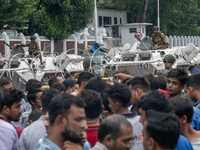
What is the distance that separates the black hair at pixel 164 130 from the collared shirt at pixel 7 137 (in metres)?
1.50

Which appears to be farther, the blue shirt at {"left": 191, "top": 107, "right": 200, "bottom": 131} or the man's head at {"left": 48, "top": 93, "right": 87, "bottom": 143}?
the blue shirt at {"left": 191, "top": 107, "right": 200, "bottom": 131}

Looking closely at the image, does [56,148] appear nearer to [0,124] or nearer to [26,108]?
[0,124]

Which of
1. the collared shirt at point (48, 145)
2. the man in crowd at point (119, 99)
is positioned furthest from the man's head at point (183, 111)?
the collared shirt at point (48, 145)

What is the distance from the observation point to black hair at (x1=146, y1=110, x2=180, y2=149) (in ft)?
9.90

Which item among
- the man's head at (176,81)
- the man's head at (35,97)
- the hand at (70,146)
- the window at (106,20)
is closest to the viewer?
the hand at (70,146)

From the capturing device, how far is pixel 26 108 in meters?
6.48

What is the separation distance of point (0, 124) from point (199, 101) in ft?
8.01

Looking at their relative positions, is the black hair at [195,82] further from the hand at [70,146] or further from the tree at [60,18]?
the tree at [60,18]

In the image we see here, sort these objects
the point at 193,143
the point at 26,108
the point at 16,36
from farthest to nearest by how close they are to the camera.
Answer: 1. the point at 16,36
2. the point at 26,108
3. the point at 193,143

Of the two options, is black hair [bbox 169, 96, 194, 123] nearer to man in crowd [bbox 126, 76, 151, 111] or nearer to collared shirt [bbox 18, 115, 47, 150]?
man in crowd [bbox 126, 76, 151, 111]

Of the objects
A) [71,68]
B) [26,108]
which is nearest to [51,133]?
[26,108]

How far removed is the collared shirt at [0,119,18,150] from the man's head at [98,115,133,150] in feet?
3.75

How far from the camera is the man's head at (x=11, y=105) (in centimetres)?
460

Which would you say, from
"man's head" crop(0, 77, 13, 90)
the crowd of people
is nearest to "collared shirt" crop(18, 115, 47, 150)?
the crowd of people
